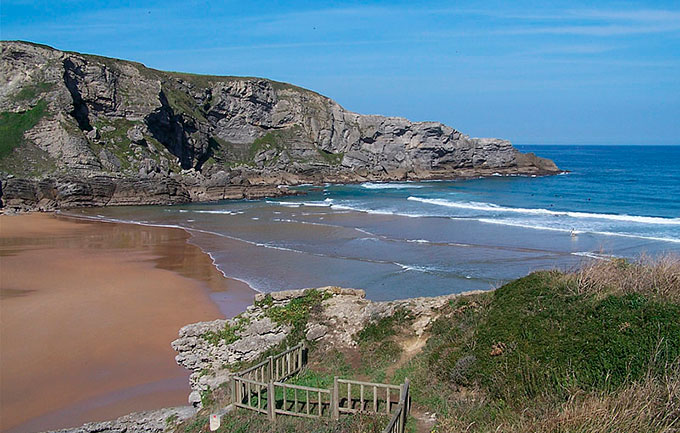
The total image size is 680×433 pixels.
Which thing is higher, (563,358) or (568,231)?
(563,358)

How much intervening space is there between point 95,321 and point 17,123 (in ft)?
162

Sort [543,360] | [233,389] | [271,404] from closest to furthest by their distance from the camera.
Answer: [543,360] → [271,404] → [233,389]

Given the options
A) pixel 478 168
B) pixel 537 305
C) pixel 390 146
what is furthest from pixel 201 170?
pixel 537 305

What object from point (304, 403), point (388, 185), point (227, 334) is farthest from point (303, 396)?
point (388, 185)

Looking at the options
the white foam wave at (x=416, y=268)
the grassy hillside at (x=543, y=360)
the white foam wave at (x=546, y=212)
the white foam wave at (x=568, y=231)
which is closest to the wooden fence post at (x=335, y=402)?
the grassy hillside at (x=543, y=360)

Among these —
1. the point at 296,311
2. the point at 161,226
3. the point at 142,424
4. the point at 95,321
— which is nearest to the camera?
the point at 142,424

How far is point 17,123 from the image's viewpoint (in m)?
58.0

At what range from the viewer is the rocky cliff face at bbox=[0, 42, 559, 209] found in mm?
55469

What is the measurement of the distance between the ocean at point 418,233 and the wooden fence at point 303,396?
555 cm

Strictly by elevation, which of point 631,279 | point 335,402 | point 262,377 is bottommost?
point 262,377

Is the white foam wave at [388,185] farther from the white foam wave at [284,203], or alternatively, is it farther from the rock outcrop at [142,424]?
the rock outcrop at [142,424]

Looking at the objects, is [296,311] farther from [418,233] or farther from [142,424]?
[418,233]

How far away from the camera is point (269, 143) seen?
86.1 m

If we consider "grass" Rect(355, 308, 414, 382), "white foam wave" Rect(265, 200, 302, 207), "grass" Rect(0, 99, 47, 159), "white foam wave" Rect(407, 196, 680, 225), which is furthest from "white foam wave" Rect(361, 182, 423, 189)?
"grass" Rect(355, 308, 414, 382)
